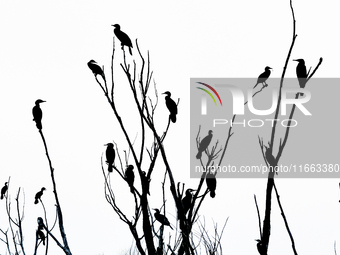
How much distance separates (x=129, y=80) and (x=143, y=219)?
35.3 inches

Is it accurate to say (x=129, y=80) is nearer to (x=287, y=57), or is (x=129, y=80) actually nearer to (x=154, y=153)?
(x=154, y=153)

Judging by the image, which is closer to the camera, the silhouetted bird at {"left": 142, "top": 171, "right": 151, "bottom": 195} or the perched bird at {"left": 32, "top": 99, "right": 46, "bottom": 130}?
the silhouetted bird at {"left": 142, "top": 171, "right": 151, "bottom": 195}

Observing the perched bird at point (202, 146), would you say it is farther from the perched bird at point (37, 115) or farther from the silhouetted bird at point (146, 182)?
the perched bird at point (37, 115)

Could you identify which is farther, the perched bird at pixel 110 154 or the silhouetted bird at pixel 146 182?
the perched bird at pixel 110 154

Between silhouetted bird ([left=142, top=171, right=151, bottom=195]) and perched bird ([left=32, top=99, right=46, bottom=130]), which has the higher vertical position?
perched bird ([left=32, top=99, right=46, bottom=130])

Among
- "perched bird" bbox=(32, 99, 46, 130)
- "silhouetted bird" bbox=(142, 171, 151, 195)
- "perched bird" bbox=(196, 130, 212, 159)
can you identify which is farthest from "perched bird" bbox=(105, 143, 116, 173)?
"silhouetted bird" bbox=(142, 171, 151, 195)

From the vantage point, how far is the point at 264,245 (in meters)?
1.95

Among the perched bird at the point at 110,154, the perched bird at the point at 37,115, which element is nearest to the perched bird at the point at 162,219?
the perched bird at the point at 110,154

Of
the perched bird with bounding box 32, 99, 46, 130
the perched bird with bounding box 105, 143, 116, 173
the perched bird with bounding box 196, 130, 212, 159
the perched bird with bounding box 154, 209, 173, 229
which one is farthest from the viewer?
the perched bird with bounding box 105, 143, 116, 173

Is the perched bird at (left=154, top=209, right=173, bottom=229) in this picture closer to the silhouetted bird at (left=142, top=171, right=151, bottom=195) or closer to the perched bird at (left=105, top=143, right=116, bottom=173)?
the silhouetted bird at (left=142, top=171, right=151, bottom=195)

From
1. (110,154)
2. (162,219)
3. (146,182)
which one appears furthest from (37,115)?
(146,182)

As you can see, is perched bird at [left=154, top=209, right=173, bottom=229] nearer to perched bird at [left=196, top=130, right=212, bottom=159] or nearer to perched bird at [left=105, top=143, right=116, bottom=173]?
perched bird at [left=196, top=130, right=212, bottom=159]

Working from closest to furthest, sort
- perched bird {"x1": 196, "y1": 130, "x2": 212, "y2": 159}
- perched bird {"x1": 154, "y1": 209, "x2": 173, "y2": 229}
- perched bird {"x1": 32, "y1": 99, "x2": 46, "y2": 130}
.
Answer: perched bird {"x1": 154, "y1": 209, "x2": 173, "y2": 229}, perched bird {"x1": 196, "y1": 130, "x2": 212, "y2": 159}, perched bird {"x1": 32, "y1": 99, "x2": 46, "y2": 130}

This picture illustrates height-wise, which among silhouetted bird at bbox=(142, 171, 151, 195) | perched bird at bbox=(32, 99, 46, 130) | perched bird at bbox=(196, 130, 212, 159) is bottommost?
silhouetted bird at bbox=(142, 171, 151, 195)
